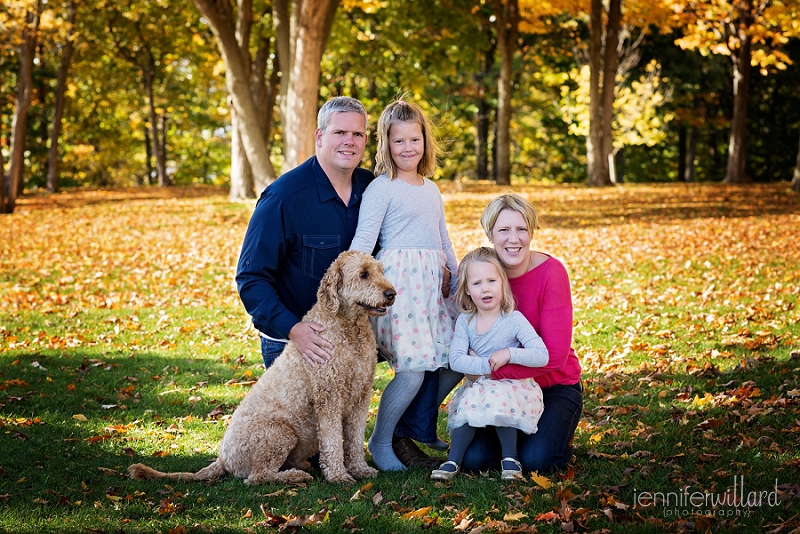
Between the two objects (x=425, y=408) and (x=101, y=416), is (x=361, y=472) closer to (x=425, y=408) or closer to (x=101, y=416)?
(x=425, y=408)

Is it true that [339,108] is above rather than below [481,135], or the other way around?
below

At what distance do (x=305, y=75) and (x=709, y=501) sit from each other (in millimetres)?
11637

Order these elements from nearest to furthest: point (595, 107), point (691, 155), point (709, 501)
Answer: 1. point (709, 501)
2. point (595, 107)
3. point (691, 155)

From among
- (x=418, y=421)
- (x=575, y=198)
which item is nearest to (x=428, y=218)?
(x=418, y=421)

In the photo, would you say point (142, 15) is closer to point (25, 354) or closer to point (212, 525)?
point (25, 354)

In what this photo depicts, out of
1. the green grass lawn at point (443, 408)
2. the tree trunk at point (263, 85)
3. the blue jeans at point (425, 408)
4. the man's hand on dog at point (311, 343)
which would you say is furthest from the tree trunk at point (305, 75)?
the man's hand on dog at point (311, 343)

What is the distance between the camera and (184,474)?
4.30 meters

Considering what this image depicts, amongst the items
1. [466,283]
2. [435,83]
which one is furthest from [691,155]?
[466,283]

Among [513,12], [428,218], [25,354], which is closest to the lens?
[428,218]

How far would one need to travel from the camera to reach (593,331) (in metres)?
7.99

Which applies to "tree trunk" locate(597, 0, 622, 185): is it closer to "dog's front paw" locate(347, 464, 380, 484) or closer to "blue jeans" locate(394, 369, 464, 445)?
"blue jeans" locate(394, 369, 464, 445)

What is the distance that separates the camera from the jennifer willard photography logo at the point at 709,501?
3.59m

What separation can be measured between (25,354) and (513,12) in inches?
740

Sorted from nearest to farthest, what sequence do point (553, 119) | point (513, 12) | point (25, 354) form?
1. point (25, 354)
2. point (513, 12)
3. point (553, 119)
